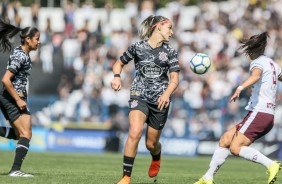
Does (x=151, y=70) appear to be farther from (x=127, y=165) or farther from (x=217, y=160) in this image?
Result: (x=217, y=160)

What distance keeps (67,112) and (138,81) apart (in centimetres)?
1559

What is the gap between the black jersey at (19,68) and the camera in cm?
1211

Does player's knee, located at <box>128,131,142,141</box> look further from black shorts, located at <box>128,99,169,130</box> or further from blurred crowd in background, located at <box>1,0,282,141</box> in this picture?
blurred crowd in background, located at <box>1,0,282,141</box>

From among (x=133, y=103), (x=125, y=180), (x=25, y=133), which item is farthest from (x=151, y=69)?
(x=25, y=133)

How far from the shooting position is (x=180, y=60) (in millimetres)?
27625

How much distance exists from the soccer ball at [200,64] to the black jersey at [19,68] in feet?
9.94

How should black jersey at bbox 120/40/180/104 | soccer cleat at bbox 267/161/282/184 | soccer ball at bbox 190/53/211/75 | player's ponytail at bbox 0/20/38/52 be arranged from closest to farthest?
soccer cleat at bbox 267/161/282/184 < black jersey at bbox 120/40/180/104 < player's ponytail at bbox 0/20/38/52 < soccer ball at bbox 190/53/211/75

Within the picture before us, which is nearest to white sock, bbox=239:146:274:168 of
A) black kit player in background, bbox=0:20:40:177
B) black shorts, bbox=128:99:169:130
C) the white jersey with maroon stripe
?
the white jersey with maroon stripe

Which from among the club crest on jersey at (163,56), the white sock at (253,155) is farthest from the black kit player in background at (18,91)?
the white sock at (253,155)

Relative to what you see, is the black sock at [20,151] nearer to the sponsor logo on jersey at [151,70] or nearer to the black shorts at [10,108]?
the black shorts at [10,108]

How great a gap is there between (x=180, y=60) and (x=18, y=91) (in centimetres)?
1580

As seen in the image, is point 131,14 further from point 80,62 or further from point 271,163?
point 271,163

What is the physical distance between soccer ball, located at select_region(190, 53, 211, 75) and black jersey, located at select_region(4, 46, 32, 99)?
303 cm

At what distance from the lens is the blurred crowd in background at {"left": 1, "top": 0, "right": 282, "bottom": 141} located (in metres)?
25.8
